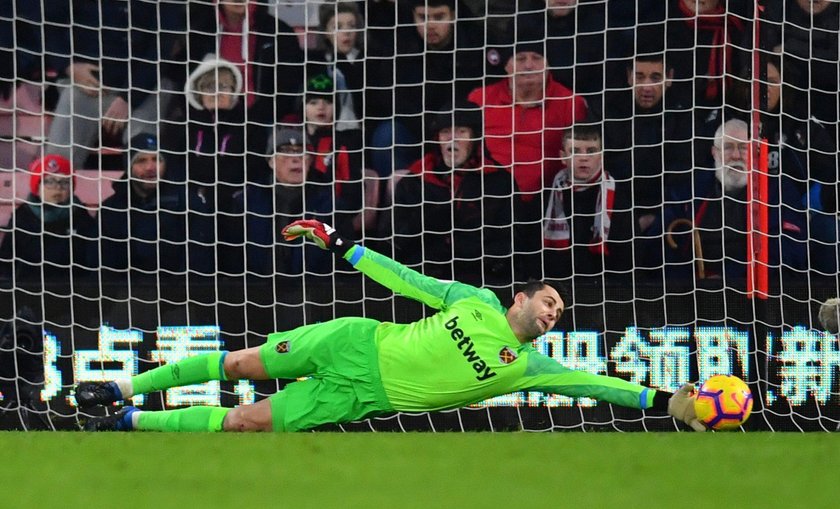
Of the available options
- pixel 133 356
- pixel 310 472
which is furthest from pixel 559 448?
pixel 133 356

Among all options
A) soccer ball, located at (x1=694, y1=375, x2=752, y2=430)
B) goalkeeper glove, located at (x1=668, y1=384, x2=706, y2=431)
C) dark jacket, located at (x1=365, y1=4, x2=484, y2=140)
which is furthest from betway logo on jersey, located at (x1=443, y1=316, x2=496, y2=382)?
dark jacket, located at (x1=365, y1=4, x2=484, y2=140)

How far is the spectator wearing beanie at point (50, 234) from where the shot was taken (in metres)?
7.91

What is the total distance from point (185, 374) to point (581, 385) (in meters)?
1.77

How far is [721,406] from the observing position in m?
6.09

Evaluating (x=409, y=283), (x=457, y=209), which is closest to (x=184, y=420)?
(x=409, y=283)

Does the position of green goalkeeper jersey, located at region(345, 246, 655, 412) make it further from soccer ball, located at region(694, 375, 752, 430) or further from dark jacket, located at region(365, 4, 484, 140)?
Result: dark jacket, located at region(365, 4, 484, 140)

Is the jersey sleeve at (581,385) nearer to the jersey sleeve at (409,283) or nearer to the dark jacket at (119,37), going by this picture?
the jersey sleeve at (409,283)

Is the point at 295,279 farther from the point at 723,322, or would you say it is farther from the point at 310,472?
the point at 310,472

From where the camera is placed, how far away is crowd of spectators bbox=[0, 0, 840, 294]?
7.88 meters

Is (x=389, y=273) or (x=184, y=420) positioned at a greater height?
(x=389, y=273)

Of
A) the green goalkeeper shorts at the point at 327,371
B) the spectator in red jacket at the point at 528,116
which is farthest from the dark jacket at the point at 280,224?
the green goalkeeper shorts at the point at 327,371

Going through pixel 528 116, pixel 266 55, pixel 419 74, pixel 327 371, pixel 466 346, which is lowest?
pixel 327 371

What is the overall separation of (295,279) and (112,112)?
153cm

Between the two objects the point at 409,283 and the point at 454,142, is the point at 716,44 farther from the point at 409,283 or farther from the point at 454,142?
the point at 409,283
